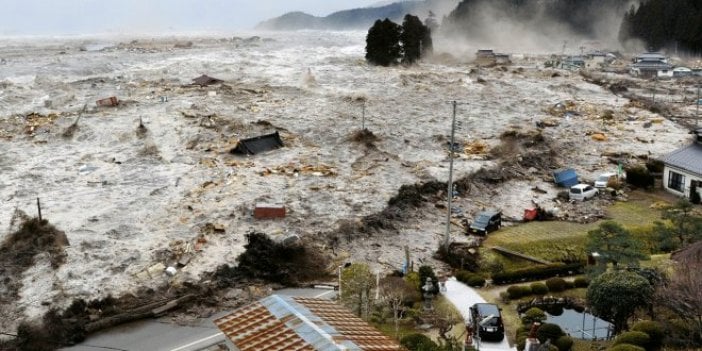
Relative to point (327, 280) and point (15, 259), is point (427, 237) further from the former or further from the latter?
point (15, 259)

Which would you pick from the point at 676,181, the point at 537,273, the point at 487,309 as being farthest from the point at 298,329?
the point at 676,181

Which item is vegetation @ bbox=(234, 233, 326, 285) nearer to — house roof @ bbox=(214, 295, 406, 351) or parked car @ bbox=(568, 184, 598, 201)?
house roof @ bbox=(214, 295, 406, 351)

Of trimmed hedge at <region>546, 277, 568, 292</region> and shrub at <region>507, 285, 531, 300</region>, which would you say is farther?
trimmed hedge at <region>546, 277, 568, 292</region>

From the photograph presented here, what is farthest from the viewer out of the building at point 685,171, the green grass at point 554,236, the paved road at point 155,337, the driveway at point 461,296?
the building at point 685,171

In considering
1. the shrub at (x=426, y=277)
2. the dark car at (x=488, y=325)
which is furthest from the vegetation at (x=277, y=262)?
the dark car at (x=488, y=325)

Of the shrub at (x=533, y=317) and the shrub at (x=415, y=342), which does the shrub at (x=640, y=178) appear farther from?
the shrub at (x=415, y=342)

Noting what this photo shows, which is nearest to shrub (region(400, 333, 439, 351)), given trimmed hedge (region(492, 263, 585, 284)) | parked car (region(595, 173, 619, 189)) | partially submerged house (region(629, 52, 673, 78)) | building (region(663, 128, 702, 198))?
trimmed hedge (region(492, 263, 585, 284))

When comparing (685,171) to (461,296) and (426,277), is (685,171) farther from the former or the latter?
(426,277)
